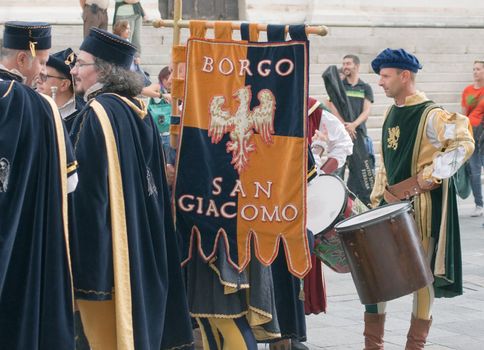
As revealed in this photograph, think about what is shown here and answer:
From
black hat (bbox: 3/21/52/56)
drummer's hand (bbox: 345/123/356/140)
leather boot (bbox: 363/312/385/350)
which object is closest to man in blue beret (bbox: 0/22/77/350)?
black hat (bbox: 3/21/52/56)

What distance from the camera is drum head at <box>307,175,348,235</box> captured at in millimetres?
6211

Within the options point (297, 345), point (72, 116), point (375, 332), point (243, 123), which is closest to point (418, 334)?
point (375, 332)

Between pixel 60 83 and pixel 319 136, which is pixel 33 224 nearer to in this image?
pixel 60 83

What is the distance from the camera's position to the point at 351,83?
12883mm

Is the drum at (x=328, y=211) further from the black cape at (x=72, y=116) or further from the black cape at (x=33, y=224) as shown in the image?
the black cape at (x=33, y=224)

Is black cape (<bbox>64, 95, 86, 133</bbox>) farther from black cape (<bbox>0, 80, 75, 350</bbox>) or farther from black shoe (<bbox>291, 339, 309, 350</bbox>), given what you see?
black shoe (<bbox>291, 339, 309, 350</bbox>)

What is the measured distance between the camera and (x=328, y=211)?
623 centimetres

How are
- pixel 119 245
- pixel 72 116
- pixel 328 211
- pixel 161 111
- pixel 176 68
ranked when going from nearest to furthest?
pixel 119 245
pixel 176 68
pixel 72 116
pixel 328 211
pixel 161 111

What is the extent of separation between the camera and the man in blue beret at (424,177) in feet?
20.7

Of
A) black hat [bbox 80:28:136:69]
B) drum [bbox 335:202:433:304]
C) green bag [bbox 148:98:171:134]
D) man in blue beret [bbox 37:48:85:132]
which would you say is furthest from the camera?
green bag [bbox 148:98:171:134]

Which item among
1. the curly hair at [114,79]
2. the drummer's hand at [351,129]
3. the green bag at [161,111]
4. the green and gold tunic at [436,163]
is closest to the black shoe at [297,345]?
the green and gold tunic at [436,163]

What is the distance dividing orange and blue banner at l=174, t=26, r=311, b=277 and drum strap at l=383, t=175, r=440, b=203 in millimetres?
1122

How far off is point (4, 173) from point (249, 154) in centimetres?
137

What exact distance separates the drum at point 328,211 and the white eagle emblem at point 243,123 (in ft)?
3.01
